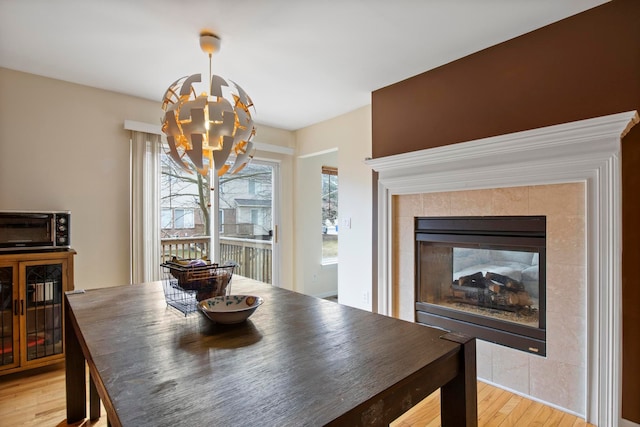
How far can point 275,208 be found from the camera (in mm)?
4246

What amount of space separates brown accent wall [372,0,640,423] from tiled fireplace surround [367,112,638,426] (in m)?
0.08

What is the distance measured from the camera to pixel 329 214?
4.90 metres

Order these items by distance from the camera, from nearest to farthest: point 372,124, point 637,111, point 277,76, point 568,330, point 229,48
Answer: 1. point 637,111
2. point 568,330
3. point 229,48
4. point 277,76
5. point 372,124

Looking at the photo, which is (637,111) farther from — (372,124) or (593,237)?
(372,124)

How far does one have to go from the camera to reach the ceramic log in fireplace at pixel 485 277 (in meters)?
2.10

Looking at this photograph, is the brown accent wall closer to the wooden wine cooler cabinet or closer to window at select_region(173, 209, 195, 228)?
window at select_region(173, 209, 195, 228)

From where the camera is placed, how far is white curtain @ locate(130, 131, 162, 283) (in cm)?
296

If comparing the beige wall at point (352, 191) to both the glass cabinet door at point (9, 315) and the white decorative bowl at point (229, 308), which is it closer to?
the white decorative bowl at point (229, 308)

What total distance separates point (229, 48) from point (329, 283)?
3403 millimetres

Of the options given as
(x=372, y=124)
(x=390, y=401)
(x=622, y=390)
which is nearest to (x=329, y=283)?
(x=372, y=124)

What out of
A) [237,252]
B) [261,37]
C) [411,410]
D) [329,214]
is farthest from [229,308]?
[329,214]

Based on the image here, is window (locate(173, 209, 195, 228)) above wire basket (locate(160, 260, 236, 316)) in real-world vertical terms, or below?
above

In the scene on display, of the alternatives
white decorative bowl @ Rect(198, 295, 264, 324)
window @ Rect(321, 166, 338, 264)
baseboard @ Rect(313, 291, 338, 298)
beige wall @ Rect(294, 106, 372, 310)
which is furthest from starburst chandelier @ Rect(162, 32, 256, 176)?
baseboard @ Rect(313, 291, 338, 298)

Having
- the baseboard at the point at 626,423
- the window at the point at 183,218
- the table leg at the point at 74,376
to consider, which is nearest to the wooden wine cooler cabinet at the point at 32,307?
the table leg at the point at 74,376
